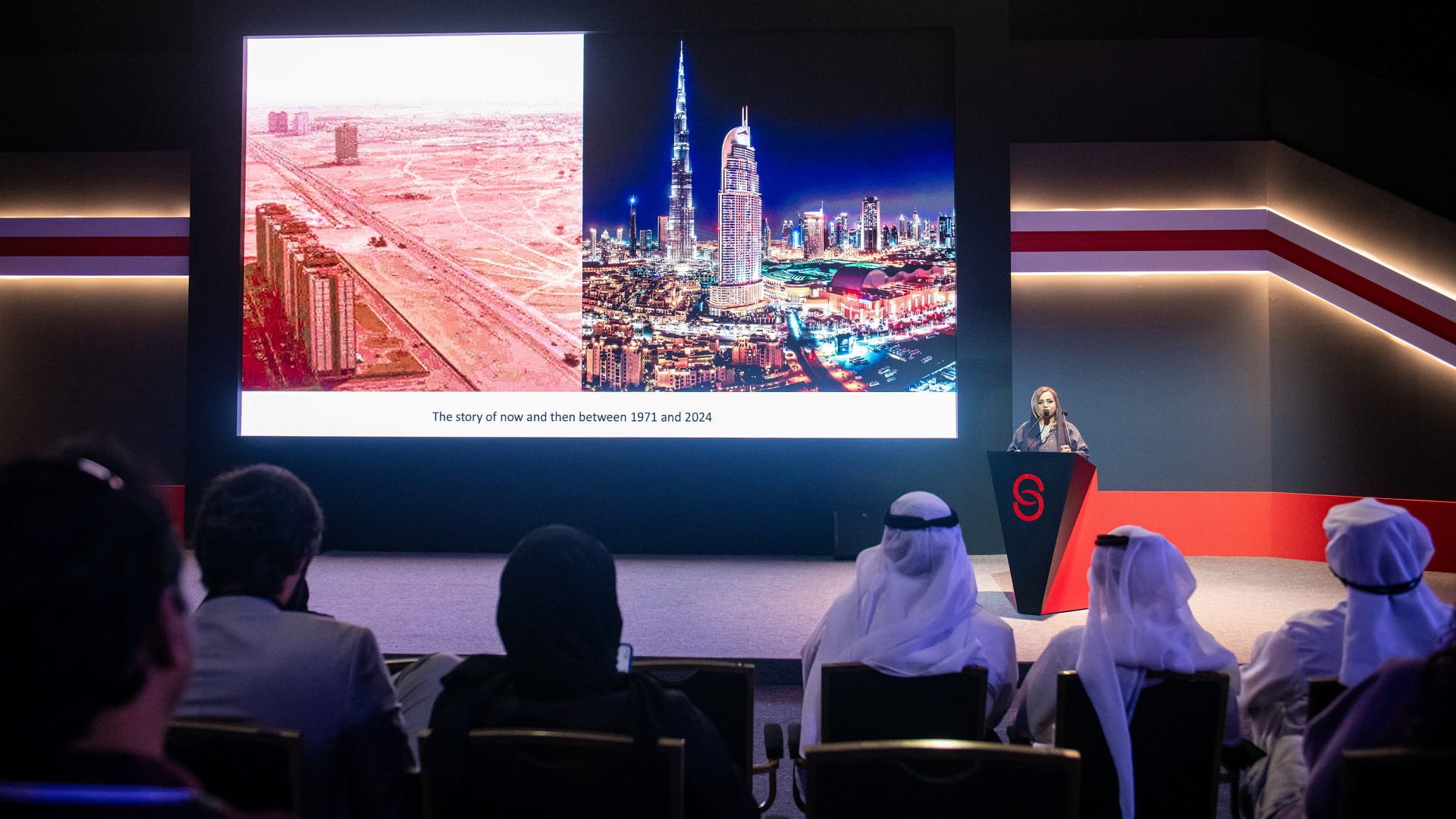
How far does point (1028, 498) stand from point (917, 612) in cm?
270

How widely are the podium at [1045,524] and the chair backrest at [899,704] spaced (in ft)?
9.19

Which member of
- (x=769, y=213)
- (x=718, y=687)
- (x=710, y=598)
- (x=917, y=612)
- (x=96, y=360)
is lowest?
(x=710, y=598)

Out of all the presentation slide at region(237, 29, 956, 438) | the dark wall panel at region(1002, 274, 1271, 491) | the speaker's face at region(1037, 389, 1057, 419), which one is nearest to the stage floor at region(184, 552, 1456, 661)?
the dark wall panel at region(1002, 274, 1271, 491)

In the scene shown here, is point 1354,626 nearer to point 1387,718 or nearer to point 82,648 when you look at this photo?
point 1387,718

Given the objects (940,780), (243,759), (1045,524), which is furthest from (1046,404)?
(243,759)

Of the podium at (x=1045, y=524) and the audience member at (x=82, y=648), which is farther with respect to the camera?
the podium at (x=1045, y=524)

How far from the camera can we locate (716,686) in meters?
2.22

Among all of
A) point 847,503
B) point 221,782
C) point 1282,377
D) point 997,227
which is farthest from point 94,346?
point 1282,377

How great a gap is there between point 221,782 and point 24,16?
29.8ft

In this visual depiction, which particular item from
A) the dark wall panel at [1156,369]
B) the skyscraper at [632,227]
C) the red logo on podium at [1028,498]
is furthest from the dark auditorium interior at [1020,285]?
the red logo on podium at [1028,498]

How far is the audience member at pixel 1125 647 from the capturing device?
7.13ft

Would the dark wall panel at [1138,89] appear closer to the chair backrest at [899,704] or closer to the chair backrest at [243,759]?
the chair backrest at [899,704]

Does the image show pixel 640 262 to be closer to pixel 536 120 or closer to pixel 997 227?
pixel 536 120

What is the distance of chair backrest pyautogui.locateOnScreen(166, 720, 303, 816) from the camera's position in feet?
4.55
